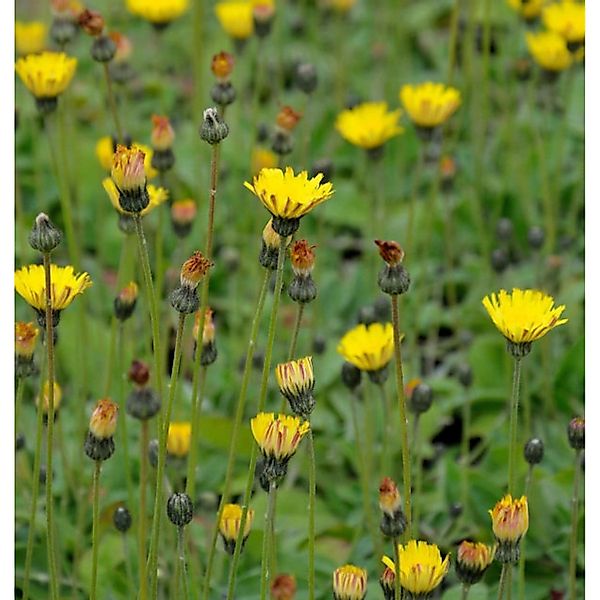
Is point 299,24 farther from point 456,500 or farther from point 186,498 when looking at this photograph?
point 186,498

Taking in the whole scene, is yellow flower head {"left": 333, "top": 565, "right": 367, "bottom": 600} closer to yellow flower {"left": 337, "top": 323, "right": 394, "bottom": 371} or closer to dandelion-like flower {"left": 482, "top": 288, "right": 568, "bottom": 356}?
dandelion-like flower {"left": 482, "top": 288, "right": 568, "bottom": 356}

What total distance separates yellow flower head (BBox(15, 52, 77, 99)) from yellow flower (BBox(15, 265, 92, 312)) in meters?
0.45

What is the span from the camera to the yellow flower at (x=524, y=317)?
3.96 feet

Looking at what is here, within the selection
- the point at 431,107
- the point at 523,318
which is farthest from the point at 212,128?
the point at 431,107

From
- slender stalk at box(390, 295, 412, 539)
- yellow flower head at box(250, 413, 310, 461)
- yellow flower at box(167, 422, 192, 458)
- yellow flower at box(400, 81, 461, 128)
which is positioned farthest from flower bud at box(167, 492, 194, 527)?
yellow flower at box(400, 81, 461, 128)

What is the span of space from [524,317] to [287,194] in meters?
0.29

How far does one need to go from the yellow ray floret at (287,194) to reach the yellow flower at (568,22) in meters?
1.07

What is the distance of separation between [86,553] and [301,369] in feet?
2.41

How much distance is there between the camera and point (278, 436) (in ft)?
3.68

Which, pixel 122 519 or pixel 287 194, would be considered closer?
pixel 287 194

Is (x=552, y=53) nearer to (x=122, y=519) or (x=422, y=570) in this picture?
(x=122, y=519)

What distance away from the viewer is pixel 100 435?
4.03 feet

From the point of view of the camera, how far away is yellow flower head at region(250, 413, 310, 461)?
1.12 meters

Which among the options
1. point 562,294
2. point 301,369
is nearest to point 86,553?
point 301,369
